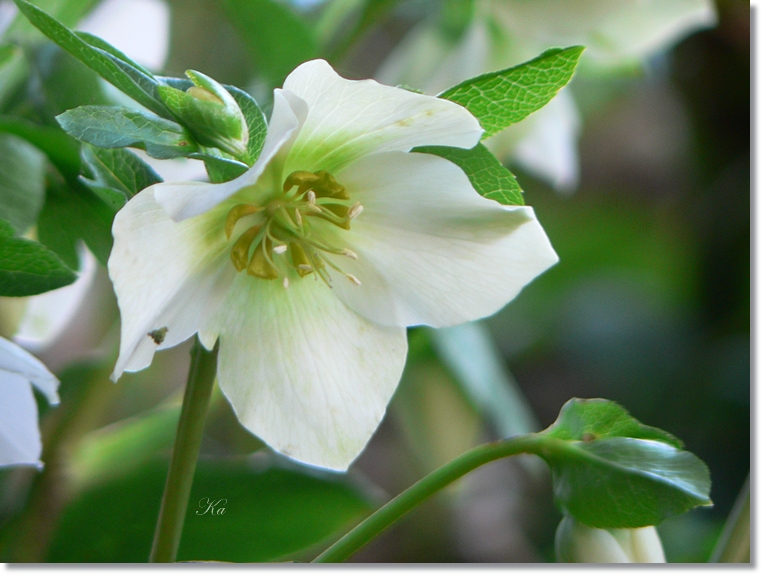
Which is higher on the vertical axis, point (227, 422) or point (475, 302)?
point (475, 302)

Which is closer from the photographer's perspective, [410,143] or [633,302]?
[410,143]

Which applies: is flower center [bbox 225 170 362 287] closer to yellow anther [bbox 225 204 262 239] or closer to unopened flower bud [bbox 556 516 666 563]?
yellow anther [bbox 225 204 262 239]

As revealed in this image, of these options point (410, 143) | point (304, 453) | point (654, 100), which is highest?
point (654, 100)

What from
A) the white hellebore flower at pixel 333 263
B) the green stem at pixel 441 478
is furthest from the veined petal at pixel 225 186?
the green stem at pixel 441 478

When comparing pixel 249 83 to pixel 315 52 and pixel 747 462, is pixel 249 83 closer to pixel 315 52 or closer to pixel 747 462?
pixel 315 52

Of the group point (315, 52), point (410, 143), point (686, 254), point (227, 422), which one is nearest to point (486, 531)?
point (686, 254)

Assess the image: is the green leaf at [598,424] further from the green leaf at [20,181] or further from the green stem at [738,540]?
the green leaf at [20,181]

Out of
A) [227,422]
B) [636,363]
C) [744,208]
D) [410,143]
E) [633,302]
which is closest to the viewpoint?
[410,143]
